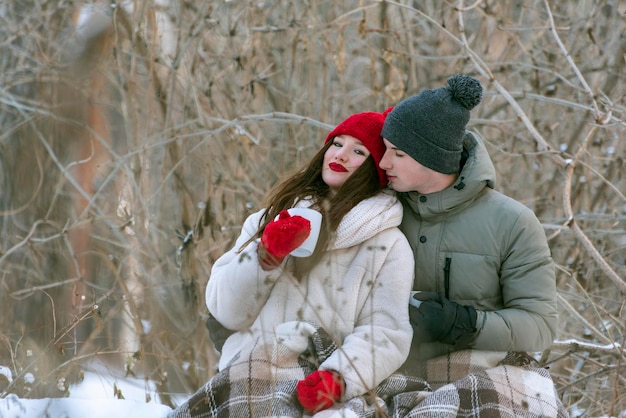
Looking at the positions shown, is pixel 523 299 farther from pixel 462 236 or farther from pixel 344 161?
pixel 344 161

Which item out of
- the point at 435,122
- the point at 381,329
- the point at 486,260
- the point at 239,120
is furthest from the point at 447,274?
the point at 239,120

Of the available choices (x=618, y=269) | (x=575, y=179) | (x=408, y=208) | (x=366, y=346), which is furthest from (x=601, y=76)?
(x=366, y=346)

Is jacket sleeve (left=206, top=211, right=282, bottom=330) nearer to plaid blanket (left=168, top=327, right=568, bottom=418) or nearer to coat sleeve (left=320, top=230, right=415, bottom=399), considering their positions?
plaid blanket (left=168, top=327, right=568, bottom=418)

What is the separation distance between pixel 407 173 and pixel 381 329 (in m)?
0.58

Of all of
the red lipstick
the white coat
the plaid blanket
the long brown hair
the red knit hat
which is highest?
the red knit hat

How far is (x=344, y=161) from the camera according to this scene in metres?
3.00

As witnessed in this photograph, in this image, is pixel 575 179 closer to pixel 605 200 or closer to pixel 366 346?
pixel 605 200

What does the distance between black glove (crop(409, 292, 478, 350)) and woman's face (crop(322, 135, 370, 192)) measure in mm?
527

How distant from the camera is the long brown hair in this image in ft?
9.29

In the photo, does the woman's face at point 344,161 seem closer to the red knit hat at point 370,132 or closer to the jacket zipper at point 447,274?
the red knit hat at point 370,132

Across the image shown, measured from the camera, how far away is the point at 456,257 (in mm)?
2918

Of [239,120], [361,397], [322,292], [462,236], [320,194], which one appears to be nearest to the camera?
[361,397]

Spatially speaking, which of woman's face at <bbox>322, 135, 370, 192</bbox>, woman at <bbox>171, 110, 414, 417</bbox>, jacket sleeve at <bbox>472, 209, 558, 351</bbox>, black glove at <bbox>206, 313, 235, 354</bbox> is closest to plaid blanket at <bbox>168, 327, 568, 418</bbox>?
woman at <bbox>171, 110, 414, 417</bbox>

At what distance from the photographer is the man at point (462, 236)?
2.81 metres
